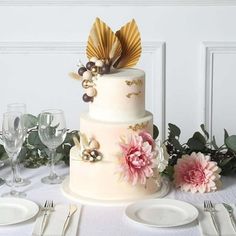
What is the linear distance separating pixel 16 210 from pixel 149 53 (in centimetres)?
180

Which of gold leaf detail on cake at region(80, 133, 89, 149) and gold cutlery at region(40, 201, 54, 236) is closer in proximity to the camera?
gold cutlery at region(40, 201, 54, 236)

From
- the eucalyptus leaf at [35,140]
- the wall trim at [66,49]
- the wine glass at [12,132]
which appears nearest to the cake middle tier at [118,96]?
the wine glass at [12,132]

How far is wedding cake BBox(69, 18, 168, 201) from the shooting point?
167cm

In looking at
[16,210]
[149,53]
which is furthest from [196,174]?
[149,53]

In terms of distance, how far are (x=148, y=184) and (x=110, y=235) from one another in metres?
0.30

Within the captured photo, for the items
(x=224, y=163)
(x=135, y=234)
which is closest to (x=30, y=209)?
(x=135, y=234)

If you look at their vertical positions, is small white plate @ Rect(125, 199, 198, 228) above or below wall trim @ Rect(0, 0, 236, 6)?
below

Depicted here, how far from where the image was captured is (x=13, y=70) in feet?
10.9

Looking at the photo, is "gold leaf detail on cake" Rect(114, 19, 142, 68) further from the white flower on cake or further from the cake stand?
the cake stand

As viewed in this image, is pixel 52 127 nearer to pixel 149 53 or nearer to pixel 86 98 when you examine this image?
pixel 86 98

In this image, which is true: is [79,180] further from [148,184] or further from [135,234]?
[135,234]

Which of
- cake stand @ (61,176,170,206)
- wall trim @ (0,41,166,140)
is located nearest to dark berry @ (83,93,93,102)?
cake stand @ (61,176,170,206)

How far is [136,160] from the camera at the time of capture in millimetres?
1601

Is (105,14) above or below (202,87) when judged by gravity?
above
